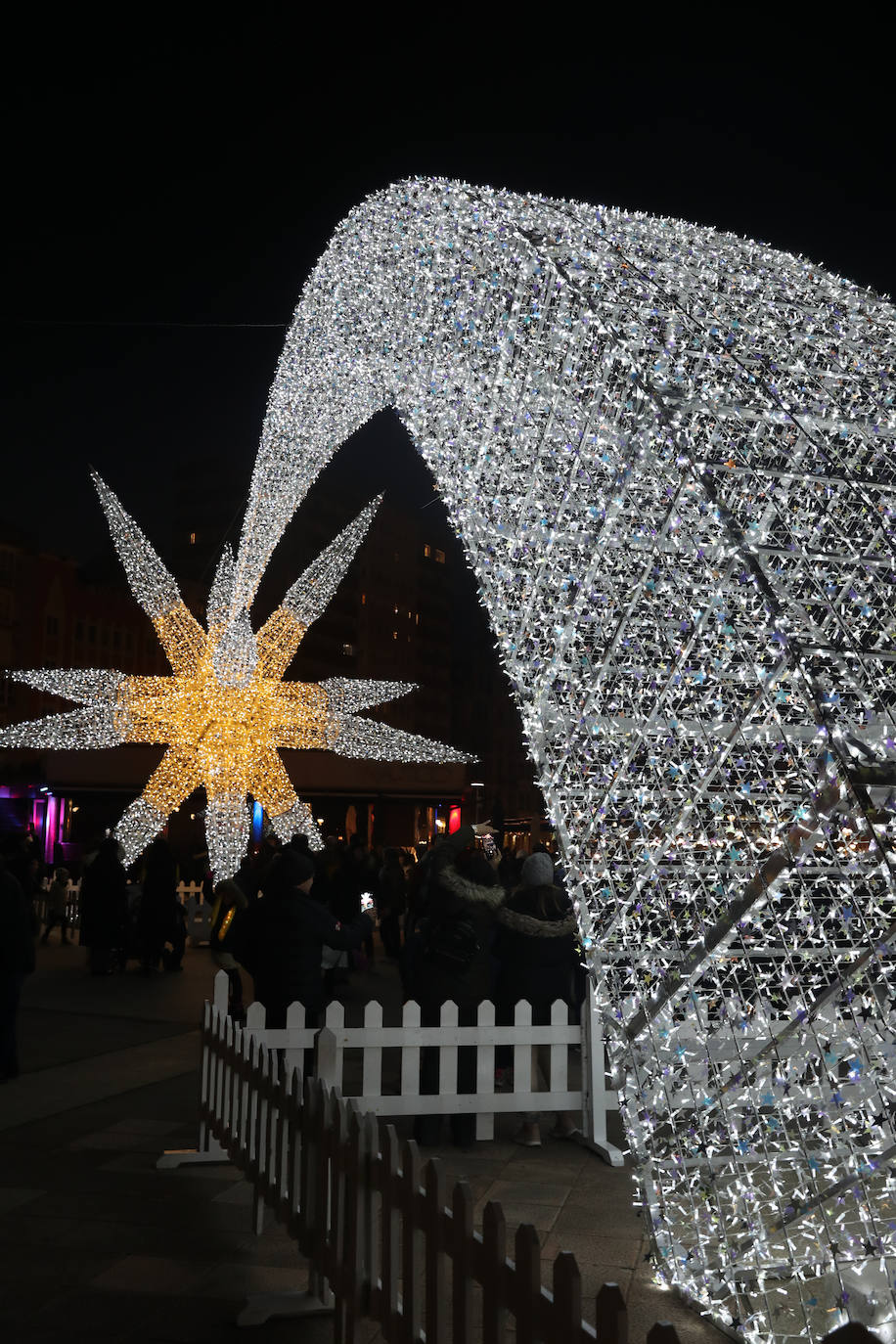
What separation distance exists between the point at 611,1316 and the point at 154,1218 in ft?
11.6

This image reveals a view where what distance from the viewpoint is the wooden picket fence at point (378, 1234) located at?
8.79 feet

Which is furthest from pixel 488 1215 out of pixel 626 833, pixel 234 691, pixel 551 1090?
pixel 234 691

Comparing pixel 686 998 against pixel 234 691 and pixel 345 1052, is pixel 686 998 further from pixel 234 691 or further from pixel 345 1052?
pixel 234 691

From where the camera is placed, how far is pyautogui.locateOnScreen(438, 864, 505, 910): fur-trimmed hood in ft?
22.8

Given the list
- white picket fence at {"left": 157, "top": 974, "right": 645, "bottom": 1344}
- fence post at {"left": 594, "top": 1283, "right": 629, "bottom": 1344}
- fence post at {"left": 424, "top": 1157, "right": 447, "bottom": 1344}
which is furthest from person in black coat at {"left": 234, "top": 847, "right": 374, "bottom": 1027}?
fence post at {"left": 594, "top": 1283, "right": 629, "bottom": 1344}

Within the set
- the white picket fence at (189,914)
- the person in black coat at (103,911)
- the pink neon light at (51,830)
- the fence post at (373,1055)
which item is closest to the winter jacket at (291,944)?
the fence post at (373,1055)

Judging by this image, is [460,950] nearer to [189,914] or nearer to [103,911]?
[103,911]

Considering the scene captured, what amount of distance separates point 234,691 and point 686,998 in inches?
580

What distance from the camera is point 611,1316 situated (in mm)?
2293

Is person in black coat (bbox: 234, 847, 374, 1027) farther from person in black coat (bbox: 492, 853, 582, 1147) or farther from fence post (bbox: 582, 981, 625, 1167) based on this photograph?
fence post (bbox: 582, 981, 625, 1167)

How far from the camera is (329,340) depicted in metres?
7.57

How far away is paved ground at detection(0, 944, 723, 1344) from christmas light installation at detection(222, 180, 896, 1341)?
682mm

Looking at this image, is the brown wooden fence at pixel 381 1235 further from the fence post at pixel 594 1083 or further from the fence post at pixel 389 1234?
the fence post at pixel 594 1083

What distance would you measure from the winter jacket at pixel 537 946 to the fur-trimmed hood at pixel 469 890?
16 centimetres
